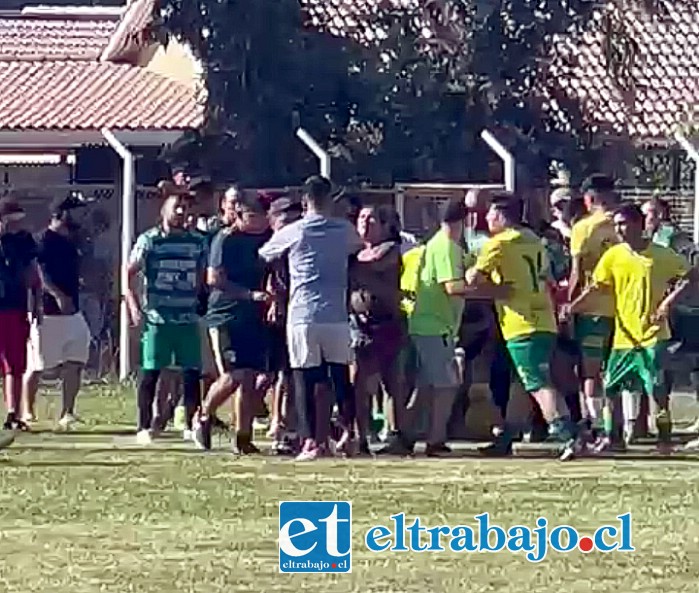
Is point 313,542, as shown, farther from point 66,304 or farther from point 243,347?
point 66,304

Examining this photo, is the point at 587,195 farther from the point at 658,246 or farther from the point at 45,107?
the point at 45,107

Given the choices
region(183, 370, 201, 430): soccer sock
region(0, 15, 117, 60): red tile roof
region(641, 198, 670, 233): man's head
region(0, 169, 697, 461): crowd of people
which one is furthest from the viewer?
region(0, 15, 117, 60): red tile roof

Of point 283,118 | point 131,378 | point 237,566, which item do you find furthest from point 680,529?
point 283,118

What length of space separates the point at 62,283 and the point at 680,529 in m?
7.01

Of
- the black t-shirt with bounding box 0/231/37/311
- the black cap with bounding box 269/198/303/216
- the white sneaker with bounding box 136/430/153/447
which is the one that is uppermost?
the black cap with bounding box 269/198/303/216

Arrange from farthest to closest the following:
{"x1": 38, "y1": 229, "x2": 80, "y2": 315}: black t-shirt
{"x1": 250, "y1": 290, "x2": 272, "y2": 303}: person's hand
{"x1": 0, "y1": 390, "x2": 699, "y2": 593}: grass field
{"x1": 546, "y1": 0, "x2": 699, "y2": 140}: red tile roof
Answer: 1. {"x1": 546, "y1": 0, "x2": 699, "y2": 140}: red tile roof
2. {"x1": 38, "y1": 229, "x2": 80, "y2": 315}: black t-shirt
3. {"x1": 250, "y1": 290, "x2": 272, "y2": 303}: person's hand
4. {"x1": 0, "y1": 390, "x2": 699, "y2": 593}: grass field

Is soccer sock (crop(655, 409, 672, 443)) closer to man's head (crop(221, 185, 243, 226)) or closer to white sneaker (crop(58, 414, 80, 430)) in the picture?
man's head (crop(221, 185, 243, 226))

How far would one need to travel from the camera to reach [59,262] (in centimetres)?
1845

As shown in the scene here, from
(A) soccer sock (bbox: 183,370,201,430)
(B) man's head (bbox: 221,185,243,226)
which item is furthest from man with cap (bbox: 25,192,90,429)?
(B) man's head (bbox: 221,185,243,226)

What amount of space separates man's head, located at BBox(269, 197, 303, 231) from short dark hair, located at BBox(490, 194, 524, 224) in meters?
1.40

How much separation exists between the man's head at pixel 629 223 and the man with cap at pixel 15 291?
467 cm

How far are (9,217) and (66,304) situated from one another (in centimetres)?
83

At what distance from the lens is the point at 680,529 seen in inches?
509

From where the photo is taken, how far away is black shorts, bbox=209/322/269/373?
53.3 ft
